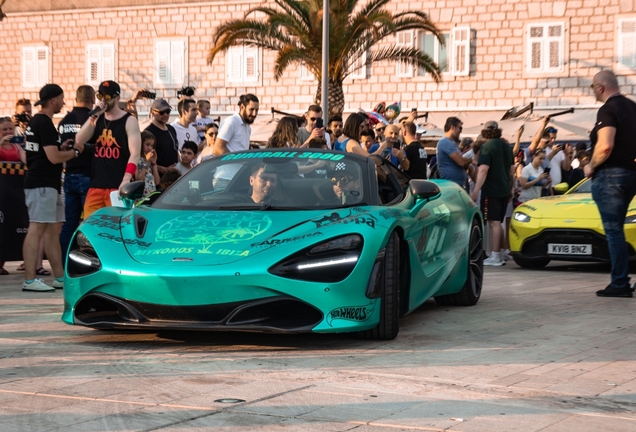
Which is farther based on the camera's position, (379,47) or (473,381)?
(379,47)

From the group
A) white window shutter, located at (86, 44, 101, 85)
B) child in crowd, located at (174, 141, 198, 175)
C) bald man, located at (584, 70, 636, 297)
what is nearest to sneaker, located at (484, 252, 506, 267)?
bald man, located at (584, 70, 636, 297)

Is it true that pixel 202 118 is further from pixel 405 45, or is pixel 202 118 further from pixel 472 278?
pixel 405 45

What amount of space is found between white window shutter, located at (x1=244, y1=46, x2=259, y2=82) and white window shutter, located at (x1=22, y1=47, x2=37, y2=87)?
8.43 m

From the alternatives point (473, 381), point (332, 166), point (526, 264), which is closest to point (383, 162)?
point (332, 166)

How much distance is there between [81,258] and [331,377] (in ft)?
6.72

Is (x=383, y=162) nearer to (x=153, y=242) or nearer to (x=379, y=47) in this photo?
A: (x=153, y=242)

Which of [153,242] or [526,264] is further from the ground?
[153,242]

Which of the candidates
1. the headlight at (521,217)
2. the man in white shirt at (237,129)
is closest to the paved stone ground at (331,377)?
the man in white shirt at (237,129)

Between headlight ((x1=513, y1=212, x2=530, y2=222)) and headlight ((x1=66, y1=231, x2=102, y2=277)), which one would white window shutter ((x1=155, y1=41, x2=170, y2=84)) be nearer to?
headlight ((x1=513, y1=212, x2=530, y2=222))

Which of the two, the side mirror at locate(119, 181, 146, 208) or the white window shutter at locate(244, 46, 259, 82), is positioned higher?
the white window shutter at locate(244, 46, 259, 82)

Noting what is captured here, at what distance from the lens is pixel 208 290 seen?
21.6 ft

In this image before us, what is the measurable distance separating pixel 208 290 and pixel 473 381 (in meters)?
1.65

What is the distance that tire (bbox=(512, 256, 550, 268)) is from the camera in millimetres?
14531

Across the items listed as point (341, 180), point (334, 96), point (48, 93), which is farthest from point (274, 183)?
→ point (334, 96)
